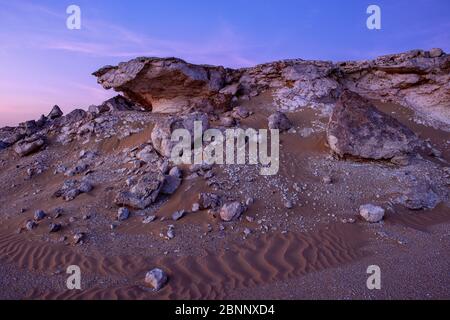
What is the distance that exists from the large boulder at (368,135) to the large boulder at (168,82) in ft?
13.8

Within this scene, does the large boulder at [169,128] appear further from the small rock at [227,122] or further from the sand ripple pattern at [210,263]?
the sand ripple pattern at [210,263]

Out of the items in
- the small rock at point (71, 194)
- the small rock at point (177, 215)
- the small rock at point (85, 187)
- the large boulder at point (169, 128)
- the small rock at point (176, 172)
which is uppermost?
the large boulder at point (169, 128)

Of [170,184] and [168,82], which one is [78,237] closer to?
[170,184]

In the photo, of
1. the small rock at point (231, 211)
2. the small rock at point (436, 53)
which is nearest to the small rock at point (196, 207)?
the small rock at point (231, 211)

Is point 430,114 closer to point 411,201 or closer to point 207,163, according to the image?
point 411,201

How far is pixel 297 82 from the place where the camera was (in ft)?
38.6

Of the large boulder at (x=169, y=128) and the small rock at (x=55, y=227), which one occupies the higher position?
the large boulder at (x=169, y=128)

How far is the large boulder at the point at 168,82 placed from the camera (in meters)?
11.5

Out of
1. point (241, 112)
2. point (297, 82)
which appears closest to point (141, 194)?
point (241, 112)

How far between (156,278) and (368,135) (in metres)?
5.96

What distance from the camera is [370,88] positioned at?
487 inches

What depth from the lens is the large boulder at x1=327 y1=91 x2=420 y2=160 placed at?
795 cm

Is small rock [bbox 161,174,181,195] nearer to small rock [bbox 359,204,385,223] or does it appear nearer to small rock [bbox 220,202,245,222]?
small rock [bbox 220,202,245,222]
